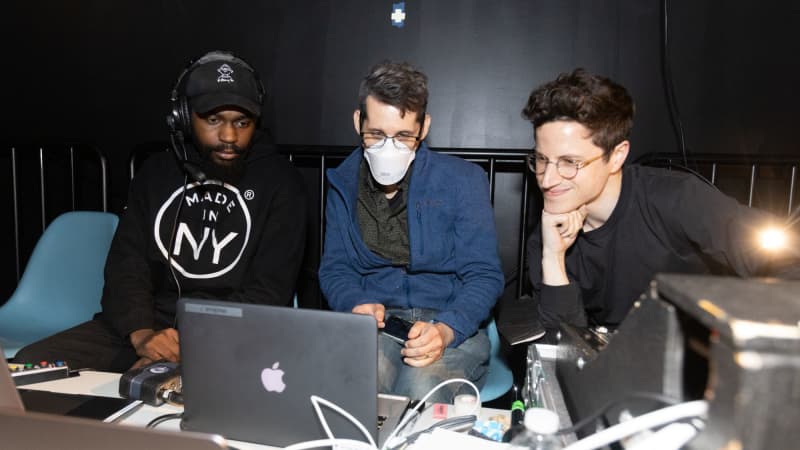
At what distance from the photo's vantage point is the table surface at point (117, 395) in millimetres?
900

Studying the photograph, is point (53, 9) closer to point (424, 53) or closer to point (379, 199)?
point (424, 53)

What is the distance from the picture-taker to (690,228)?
1.40m

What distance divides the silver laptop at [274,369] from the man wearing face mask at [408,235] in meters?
0.65

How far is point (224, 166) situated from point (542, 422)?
4.87 ft

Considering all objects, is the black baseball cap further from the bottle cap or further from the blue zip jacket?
the bottle cap

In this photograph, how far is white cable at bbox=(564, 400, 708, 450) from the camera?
46cm

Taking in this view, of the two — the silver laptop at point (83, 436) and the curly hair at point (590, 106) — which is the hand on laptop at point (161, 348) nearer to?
the silver laptop at point (83, 436)

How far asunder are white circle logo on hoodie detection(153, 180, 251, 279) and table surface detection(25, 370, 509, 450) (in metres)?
0.64

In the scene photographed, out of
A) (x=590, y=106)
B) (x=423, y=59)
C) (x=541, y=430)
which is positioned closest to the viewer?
(x=541, y=430)

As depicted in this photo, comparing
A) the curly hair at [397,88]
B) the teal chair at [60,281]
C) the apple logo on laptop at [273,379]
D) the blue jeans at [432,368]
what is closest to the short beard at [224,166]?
the curly hair at [397,88]

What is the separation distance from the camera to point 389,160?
5.21ft

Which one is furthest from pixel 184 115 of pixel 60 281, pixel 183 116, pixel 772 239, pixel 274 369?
pixel 772 239

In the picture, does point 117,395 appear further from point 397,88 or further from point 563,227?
point 563,227

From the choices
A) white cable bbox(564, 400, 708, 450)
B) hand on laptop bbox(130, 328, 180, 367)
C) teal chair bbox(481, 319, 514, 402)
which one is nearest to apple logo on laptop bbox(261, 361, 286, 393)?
white cable bbox(564, 400, 708, 450)
